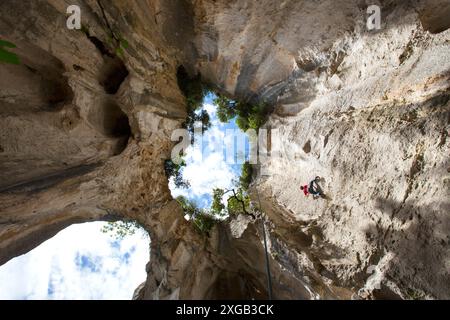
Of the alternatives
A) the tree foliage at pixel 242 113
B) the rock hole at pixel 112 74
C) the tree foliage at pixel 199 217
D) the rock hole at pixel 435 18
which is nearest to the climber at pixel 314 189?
the rock hole at pixel 435 18

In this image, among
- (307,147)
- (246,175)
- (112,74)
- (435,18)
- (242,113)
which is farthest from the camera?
(246,175)

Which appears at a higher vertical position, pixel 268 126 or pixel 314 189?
pixel 268 126

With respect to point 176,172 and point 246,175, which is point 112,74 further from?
point 246,175

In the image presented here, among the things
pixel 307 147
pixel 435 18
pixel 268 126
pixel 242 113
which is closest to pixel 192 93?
pixel 242 113

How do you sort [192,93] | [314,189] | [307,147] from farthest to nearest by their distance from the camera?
[192,93] < [307,147] < [314,189]

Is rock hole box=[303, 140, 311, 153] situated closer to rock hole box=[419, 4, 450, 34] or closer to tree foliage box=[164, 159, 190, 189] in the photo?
rock hole box=[419, 4, 450, 34]

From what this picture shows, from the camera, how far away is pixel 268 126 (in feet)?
36.5

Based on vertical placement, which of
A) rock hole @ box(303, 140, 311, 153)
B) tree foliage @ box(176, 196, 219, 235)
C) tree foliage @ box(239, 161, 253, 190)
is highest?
rock hole @ box(303, 140, 311, 153)

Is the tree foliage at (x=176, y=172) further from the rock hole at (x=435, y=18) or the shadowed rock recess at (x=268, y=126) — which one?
the rock hole at (x=435, y=18)

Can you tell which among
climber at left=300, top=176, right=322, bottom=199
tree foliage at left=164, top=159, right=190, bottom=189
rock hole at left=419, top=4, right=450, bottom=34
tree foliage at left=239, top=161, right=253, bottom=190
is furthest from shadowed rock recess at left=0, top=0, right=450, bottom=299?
tree foliage at left=239, top=161, right=253, bottom=190

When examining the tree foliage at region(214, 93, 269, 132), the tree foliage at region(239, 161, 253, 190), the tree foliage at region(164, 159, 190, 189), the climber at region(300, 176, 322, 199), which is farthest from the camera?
the tree foliage at region(239, 161, 253, 190)

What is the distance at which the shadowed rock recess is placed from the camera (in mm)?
4930

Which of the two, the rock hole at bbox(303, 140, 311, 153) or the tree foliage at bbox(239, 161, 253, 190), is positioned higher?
the rock hole at bbox(303, 140, 311, 153)
